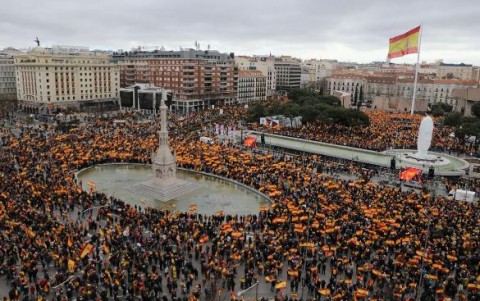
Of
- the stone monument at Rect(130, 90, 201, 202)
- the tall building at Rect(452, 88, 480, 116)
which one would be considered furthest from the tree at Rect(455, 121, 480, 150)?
the stone monument at Rect(130, 90, 201, 202)

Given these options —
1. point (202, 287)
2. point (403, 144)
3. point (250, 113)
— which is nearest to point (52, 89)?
point (250, 113)

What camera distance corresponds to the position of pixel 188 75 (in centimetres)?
9606

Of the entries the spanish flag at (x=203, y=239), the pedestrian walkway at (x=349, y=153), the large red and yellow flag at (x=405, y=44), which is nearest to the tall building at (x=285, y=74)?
the large red and yellow flag at (x=405, y=44)

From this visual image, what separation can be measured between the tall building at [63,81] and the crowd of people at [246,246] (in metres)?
56.9

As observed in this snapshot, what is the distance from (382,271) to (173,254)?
1193cm

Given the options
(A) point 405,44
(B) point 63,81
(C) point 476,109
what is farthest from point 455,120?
(B) point 63,81

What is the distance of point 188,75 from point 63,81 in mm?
28672

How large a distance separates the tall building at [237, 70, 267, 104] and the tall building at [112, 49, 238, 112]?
5.88m

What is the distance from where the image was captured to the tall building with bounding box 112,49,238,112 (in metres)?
96.6

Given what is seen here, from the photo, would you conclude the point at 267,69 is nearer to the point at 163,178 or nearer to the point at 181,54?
the point at 181,54

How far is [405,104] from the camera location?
106 meters

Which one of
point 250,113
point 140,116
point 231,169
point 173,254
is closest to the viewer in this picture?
point 173,254

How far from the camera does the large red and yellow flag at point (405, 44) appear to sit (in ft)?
203

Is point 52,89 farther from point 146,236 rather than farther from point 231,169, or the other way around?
point 146,236
